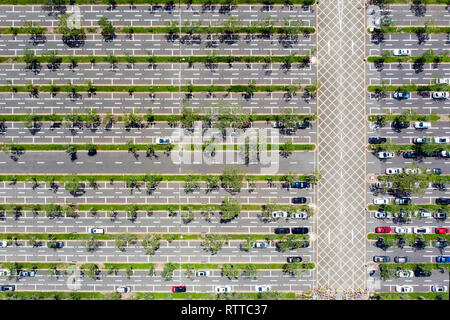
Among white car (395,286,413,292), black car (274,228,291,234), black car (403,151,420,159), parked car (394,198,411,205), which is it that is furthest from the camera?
parked car (394,198,411,205)

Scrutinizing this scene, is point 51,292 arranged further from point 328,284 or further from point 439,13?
point 439,13

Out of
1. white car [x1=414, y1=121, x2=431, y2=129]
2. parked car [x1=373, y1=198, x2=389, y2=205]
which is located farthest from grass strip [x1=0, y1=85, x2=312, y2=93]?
parked car [x1=373, y1=198, x2=389, y2=205]

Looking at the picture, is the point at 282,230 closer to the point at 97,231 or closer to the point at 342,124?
the point at 342,124

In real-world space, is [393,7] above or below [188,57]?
above

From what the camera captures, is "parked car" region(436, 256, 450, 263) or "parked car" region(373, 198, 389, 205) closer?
"parked car" region(436, 256, 450, 263)

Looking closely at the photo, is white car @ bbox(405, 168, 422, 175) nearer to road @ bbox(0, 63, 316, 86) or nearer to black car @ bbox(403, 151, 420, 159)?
black car @ bbox(403, 151, 420, 159)

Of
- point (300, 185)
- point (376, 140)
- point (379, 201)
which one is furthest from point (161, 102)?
point (379, 201)

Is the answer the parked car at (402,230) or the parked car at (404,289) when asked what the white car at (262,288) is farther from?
the parked car at (402,230)
